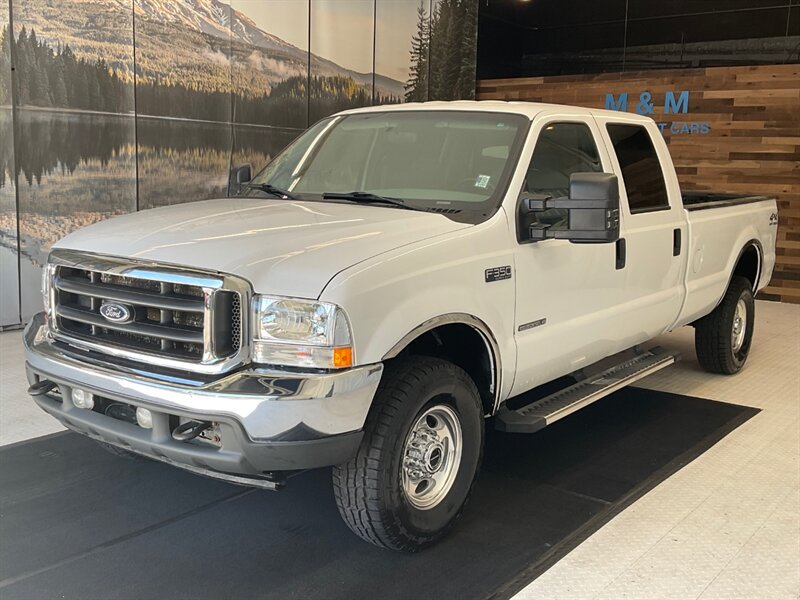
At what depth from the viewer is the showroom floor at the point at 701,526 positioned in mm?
3020

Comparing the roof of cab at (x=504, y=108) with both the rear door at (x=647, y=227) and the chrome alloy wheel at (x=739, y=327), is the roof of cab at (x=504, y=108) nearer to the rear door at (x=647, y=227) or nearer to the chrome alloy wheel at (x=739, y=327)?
the rear door at (x=647, y=227)

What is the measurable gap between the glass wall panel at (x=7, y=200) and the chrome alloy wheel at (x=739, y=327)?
20.5 feet

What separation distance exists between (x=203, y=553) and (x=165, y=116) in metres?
6.09

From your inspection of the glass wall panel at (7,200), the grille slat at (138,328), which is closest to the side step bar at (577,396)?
the grille slat at (138,328)

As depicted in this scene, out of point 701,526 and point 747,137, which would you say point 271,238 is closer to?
point 701,526

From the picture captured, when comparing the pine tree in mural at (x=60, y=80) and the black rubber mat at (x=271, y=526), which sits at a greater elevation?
the pine tree in mural at (x=60, y=80)

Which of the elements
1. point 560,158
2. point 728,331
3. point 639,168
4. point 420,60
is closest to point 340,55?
point 420,60

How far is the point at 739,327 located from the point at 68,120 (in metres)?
6.23

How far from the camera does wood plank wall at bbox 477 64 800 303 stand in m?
9.88

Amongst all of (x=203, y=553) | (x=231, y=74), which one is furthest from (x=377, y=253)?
(x=231, y=74)

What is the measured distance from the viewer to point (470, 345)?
11.3ft

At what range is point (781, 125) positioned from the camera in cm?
988

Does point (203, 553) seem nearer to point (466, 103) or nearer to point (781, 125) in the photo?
point (466, 103)

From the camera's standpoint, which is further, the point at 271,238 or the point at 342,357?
the point at 271,238
